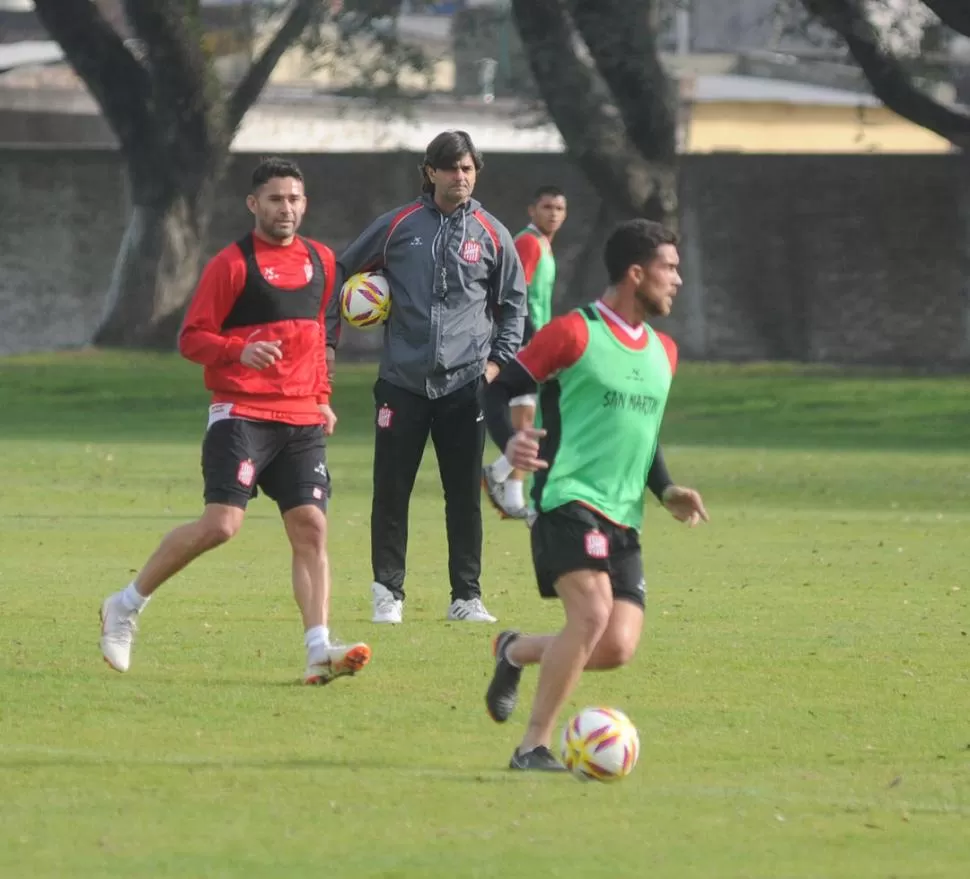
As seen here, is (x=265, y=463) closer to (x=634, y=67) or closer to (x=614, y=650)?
(x=614, y=650)

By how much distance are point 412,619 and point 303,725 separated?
9.60ft

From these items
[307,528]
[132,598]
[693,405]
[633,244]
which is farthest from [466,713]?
[693,405]

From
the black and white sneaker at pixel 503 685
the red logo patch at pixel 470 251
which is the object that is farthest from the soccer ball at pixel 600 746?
the red logo patch at pixel 470 251

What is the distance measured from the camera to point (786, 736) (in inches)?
319

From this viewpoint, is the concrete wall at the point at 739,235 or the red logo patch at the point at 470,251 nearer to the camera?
the red logo patch at the point at 470,251

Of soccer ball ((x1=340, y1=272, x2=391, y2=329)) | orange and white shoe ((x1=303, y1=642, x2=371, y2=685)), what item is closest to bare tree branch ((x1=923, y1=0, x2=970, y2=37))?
soccer ball ((x1=340, y1=272, x2=391, y2=329))

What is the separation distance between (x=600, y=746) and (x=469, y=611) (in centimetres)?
395

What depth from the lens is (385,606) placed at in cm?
1083

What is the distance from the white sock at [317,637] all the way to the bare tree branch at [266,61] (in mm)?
24404

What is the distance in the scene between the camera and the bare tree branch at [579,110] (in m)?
29.6

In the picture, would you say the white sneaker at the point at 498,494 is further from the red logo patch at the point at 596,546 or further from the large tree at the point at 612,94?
the large tree at the point at 612,94

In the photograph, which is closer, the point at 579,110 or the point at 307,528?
the point at 307,528

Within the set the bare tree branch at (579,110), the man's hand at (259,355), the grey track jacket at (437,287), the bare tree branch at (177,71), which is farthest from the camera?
the bare tree branch at (177,71)

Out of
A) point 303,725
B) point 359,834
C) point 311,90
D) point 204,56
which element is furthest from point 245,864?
point 311,90
